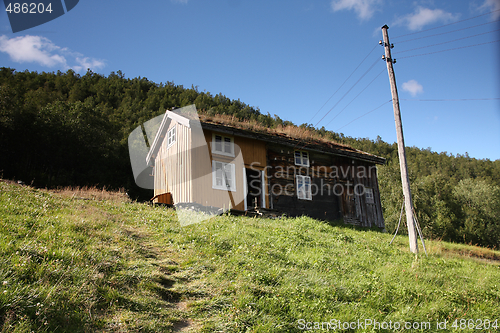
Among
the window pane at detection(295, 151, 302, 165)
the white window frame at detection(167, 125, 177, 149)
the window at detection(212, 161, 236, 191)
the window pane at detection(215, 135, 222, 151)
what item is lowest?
the window at detection(212, 161, 236, 191)

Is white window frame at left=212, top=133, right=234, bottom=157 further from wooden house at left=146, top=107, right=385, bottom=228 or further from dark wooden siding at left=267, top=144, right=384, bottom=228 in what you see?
dark wooden siding at left=267, top=144, right=384, bottom=228

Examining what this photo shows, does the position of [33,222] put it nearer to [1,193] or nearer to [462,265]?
[1,193]

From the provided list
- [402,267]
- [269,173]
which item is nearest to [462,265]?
[402,267]

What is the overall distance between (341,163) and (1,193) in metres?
19.3

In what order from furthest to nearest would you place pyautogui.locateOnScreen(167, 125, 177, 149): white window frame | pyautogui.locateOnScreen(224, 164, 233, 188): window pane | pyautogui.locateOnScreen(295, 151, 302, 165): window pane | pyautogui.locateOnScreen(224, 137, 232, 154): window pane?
pyautogui.locateOnScreen(295, 151, 302, 165): window pane
pyautogui.locateOnScreen(167, 125, 177, 149): white window frame
pyautogui.locateOnScreen(224, 137, 232, 154): window pane
pyautogui.locateOnScreen(224, 164, 233, 188): window pane

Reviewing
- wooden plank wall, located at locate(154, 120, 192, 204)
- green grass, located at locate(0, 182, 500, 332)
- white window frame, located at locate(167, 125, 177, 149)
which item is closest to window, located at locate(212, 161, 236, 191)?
wooden plank wall, located at locate(154, 120, 192, 204)

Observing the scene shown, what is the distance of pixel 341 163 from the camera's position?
22.5 meters

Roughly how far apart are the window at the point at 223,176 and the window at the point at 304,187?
4.76 m

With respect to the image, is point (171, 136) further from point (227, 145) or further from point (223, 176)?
point (223, 176)

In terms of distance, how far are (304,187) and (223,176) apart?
19.3 ft

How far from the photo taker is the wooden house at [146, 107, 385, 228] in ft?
56.7

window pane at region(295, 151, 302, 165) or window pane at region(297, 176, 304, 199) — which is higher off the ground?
window pane at region(295, 151, 302, 165)

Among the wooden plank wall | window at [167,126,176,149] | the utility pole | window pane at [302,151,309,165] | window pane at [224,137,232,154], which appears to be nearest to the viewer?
the utility pole

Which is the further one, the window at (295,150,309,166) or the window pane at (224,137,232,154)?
the window at (295,150,309,166)
